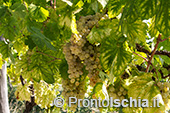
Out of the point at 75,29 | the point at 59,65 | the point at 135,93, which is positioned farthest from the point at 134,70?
the point at 59,65

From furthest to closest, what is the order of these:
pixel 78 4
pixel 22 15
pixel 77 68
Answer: pixel 22 15, pixel 77 68, pixel 78 4

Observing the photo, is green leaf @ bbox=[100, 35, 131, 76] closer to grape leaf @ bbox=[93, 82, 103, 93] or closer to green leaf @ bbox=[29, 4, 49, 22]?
grape leaf @ bbox=[93, 82, 103, 93]

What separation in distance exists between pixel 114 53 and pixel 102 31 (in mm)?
103

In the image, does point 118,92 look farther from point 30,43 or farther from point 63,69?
point 30,43

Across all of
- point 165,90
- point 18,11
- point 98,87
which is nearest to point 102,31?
point 98,87

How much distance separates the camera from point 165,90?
0.72 m

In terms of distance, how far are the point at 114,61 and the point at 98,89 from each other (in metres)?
0.13

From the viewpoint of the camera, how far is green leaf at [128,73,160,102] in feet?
2.26

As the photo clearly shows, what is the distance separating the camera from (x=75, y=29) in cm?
76

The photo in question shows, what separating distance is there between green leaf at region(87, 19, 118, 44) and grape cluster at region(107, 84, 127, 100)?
8.5 inches

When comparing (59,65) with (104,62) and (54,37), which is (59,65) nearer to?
(54,37)

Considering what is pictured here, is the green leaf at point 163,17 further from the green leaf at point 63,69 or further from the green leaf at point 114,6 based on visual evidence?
the green leaf at point 63,69

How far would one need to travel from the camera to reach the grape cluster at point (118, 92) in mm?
772

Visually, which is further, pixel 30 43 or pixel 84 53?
pixel 30 43
